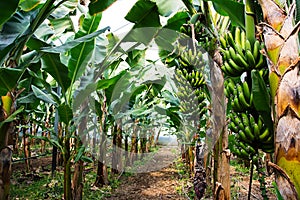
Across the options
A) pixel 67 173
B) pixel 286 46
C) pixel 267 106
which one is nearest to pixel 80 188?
pixel 67 173

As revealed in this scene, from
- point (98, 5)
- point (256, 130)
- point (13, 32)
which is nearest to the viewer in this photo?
point (256, 130)

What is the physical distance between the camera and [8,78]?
118cm

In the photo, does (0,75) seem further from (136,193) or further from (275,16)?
(136,193)

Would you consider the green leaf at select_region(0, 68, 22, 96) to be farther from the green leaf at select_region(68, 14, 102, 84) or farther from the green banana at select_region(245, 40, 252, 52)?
the green banana at select_region(245, 40, 252, 52)

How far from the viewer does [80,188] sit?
6.04ft

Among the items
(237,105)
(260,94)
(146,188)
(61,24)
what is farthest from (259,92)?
(146,188)

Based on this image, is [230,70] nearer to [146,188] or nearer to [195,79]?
[195,79]

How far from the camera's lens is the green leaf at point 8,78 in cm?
115

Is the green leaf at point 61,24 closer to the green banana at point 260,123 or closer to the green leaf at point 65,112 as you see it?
the green leaf at point 65,112

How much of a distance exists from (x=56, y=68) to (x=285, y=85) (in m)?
1.35

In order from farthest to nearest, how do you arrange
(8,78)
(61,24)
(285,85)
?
1. (61,24)
2. (8,78)
3. (285,85)

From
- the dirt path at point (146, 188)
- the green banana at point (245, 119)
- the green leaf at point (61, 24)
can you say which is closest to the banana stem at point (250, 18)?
the green banana at point (245, 119)

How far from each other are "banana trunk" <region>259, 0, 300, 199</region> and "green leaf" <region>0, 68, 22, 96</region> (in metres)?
1.04

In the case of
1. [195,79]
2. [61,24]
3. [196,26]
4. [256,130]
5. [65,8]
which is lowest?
[256,130]
